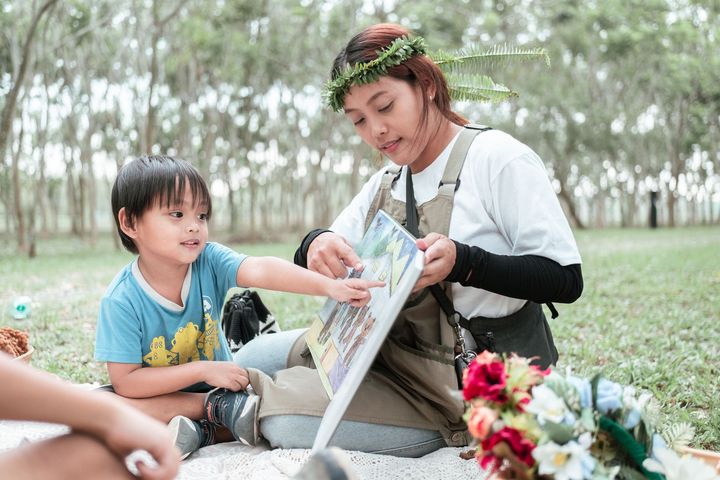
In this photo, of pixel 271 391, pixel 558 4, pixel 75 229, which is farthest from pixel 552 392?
pixel 75 229

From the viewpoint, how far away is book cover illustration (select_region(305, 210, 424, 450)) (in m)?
1.86

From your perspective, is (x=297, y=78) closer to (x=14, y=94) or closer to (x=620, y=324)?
(x=14, y=94)

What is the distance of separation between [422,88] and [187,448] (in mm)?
1651

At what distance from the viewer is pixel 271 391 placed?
8.58 feet

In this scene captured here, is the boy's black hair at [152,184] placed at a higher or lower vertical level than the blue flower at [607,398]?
higher

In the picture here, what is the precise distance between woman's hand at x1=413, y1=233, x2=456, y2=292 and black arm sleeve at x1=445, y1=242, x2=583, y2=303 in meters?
0.05

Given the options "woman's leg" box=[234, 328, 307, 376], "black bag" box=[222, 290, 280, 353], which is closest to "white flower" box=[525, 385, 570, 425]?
"woman's leg" box=[234, 328, 307, 376]

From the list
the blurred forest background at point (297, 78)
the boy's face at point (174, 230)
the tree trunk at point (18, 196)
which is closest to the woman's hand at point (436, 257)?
the boy's face at point (174, 230)

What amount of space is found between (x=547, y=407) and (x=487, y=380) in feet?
0.56

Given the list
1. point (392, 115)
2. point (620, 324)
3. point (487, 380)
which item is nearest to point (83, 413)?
point (487, 380)

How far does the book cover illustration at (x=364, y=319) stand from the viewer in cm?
186

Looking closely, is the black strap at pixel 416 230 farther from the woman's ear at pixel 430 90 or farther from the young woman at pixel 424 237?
the woman's ear at pixel 430 90

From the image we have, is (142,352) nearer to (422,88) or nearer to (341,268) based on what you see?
(341,268)

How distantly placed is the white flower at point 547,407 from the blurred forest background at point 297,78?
10154 mm
